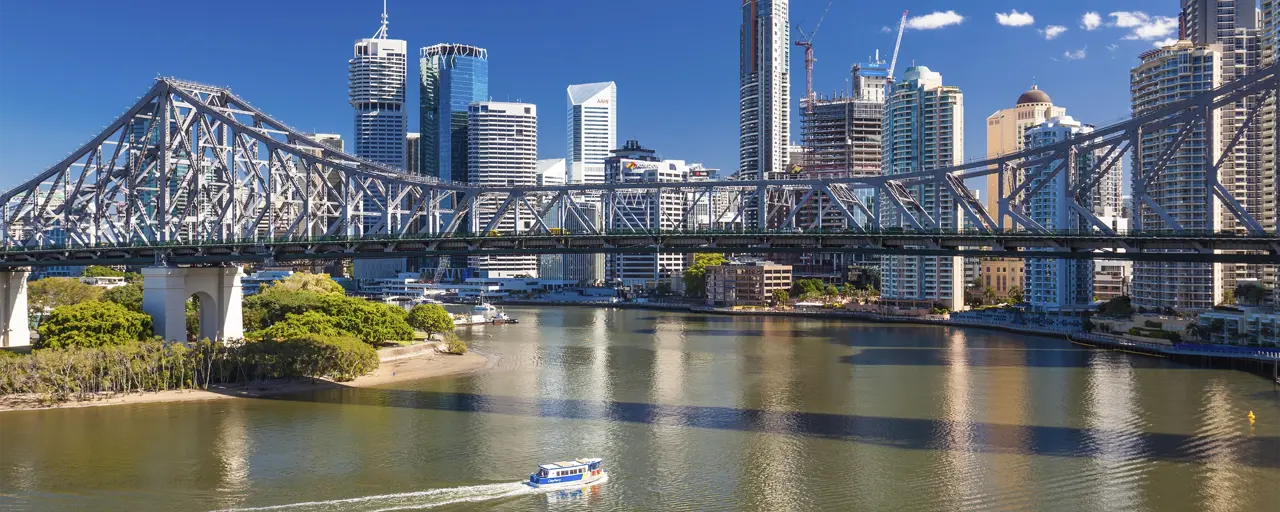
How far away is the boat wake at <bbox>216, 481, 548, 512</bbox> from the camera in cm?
2258

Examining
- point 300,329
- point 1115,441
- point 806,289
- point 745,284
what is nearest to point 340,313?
point 300,329

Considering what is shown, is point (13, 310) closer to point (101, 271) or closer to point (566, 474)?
point (566, 474)

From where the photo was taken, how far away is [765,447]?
28.5 metres

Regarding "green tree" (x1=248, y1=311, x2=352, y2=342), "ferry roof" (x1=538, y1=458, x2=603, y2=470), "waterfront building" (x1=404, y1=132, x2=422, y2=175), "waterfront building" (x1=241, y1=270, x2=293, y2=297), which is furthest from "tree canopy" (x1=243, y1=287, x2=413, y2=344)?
"waterfront building" (x1=404, y1=132, x2=422, y2=175)

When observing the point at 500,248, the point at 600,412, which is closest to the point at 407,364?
the point at 500,248

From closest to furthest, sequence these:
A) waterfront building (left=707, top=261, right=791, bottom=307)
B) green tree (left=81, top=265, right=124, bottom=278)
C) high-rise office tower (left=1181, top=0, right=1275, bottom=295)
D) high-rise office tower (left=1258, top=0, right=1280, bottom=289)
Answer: high-rise office tower (left=1258, top=0, right=1280, bottom=289)
high-rise office tower (left=1181, top=0, right=1275, bottom=295)
waterfront building (left=707, top=261, right=791, bottom=307)
green tree (left=81, top=265, right=124, bottom=278)

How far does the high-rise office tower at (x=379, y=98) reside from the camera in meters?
188

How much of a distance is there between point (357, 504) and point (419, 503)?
1.34 meters

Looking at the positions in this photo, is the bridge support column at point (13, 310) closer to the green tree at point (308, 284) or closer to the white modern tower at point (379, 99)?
the green tree at point (308, 284)

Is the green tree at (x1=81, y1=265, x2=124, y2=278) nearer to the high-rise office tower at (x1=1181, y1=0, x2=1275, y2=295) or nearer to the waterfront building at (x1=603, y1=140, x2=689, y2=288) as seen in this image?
the waterfront building at (x1=603, y1=140, x2=689, y2=288)

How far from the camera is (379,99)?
189750 mm

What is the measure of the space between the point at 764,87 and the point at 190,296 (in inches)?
4774

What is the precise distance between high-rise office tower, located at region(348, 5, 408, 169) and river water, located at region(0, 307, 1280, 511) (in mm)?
149582

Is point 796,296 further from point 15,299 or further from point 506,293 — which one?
point 15,299
